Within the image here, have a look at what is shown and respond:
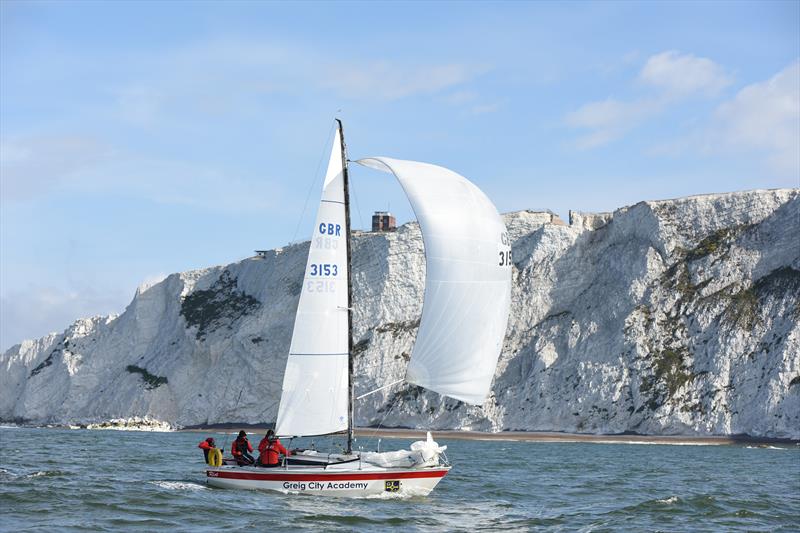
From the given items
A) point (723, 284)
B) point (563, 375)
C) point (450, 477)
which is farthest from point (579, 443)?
point (450, 477)

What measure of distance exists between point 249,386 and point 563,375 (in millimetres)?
34119

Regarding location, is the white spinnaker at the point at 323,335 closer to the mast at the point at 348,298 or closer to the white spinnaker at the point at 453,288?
the mast at the point at 348,298

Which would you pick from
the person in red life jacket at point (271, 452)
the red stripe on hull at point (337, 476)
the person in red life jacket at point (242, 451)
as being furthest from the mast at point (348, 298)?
the person in red life jacket at point (242, 451)

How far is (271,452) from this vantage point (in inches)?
1217

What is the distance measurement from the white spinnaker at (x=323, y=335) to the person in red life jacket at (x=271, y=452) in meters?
0.43

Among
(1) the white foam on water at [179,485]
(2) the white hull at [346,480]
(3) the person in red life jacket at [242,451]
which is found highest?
(3) the person in red life jacket at [242,451]

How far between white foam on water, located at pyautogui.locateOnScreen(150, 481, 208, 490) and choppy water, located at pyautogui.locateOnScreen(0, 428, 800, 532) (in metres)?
0.03

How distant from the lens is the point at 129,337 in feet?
399

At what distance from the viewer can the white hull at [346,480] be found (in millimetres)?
30359

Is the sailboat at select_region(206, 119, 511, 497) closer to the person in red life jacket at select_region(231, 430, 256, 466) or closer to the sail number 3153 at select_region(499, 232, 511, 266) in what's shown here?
the sail number 3153 at select_region(499, 232, 511, 266)

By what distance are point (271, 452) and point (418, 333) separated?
229 inches

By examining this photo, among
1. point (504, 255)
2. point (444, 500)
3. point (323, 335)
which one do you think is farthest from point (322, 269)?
point (444, 500)

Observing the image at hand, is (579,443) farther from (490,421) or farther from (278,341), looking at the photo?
(278,341)

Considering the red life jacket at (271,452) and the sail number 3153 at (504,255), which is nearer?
the sail number 3153 at (504,255)
